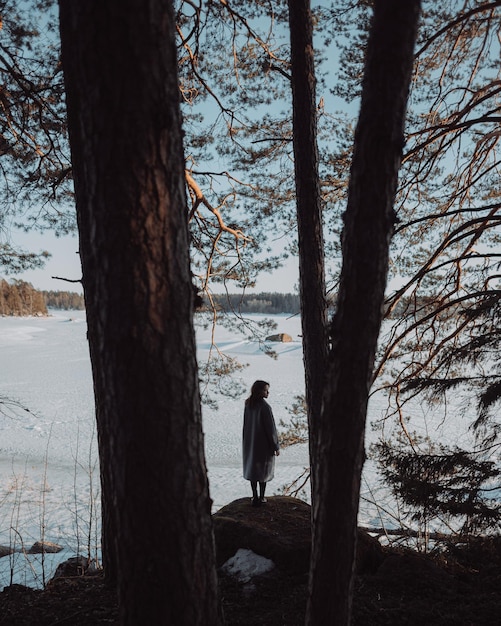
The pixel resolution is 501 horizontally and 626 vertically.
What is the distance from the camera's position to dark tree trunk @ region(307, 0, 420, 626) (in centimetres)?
161

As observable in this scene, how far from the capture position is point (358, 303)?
170 centimetres

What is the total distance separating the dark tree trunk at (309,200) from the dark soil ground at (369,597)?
3.44 ft

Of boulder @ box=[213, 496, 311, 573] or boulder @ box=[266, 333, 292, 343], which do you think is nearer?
boulder @ box=[213, 496, 311, 573]

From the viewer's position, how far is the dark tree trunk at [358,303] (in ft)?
5.29

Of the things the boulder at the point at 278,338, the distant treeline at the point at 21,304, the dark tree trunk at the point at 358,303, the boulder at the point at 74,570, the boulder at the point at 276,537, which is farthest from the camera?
the distant treeline at the point at 21,304

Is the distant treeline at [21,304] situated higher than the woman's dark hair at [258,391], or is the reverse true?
the distant treeline at [21,304]

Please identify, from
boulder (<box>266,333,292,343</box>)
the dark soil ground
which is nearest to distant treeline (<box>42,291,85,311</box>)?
boulder (<box>266,333,292,343</box>)

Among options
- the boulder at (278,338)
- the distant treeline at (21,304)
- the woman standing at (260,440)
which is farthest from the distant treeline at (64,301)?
the woman standing at (260,440)

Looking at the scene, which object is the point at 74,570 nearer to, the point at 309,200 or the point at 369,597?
the point at 369,597

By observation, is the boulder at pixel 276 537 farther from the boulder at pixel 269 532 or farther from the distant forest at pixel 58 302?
the distant forest at pixel 58 302

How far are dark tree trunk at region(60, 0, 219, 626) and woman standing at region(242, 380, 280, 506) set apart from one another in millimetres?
3337

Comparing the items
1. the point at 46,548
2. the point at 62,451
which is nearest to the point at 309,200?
the point at 46,548

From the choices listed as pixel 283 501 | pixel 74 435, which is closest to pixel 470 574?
pixel 283 501

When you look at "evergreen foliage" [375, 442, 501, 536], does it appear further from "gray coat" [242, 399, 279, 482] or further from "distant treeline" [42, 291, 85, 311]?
"distant treeline" [42, 291, 85, 311]
